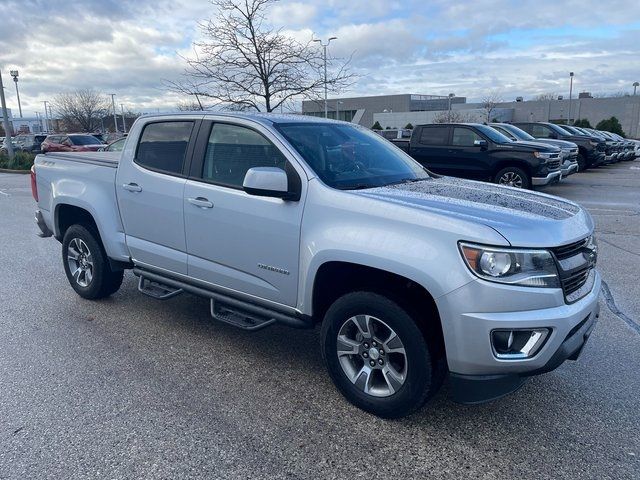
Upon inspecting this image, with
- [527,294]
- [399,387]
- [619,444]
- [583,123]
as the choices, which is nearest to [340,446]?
[399,387]

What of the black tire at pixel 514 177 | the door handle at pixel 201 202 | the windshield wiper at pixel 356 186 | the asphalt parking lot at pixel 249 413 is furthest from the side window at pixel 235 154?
the black tire at pixel 514 177

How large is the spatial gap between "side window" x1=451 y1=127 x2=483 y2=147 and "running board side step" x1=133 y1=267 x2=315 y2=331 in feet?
35.6

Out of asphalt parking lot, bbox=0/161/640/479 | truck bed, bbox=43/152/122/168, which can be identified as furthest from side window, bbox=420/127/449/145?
truck bed, bbox=43/152/122/168

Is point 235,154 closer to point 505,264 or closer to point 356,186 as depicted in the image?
point 356,186

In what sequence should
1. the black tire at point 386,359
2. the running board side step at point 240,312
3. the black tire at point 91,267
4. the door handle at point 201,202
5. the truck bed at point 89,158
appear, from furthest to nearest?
1. the black tire at point 91,267
2. the truck bed at point 89,158
3. the door handle at point 201,202
4. the running board side step at point 240,312
5. the black tire at point 386,359

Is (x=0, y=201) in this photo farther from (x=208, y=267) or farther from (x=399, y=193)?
(x=399, y=193)

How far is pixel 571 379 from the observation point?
3910 millimetres

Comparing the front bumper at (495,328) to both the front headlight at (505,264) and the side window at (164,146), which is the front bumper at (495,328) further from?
the side window at (164,146)

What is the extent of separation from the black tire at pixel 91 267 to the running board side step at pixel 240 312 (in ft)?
3.43

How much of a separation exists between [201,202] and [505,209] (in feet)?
7.31

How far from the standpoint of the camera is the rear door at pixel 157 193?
4445 mm

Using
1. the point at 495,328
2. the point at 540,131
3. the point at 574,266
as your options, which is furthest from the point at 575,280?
the point at 540,131

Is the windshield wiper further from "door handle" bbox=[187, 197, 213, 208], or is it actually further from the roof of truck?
"door handle" bbox=[187, 197, 213, 208]

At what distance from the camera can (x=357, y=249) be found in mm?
3266
